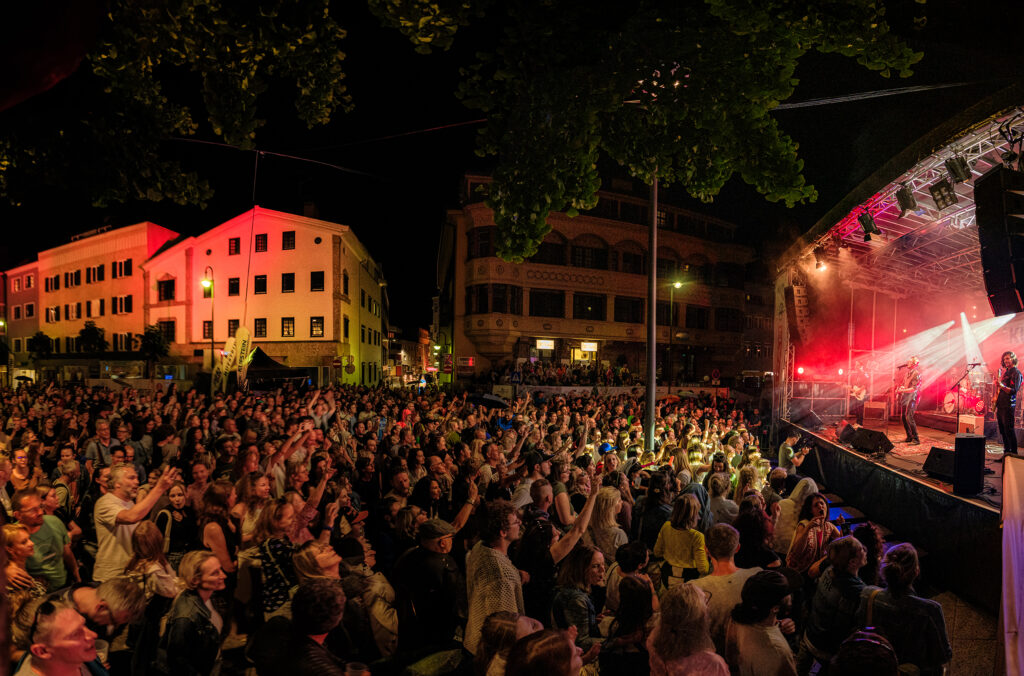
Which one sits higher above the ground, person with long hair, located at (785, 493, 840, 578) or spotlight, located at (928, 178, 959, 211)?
spotlight, located at (928, 178, 959, 211)

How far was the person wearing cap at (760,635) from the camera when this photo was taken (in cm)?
282

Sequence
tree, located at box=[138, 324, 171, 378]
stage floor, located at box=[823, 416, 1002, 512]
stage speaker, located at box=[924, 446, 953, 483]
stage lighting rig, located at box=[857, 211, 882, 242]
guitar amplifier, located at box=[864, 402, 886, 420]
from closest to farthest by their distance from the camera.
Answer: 1. stage floor, located at box=[823, 416, 1002, 512]
2. stage speaker, located at box=[924, 446, 953, 483]
3. stage lighting rig, located at box=[857, 211, 882, 242]
4. guitar amplifier, located at box=[864, 402, 886, 420]
5. tree, located at box=[138, 324, 171, 378]

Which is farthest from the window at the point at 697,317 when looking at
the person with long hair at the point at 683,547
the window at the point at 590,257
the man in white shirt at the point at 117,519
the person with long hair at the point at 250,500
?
the man in white shirt at the point at 117,519

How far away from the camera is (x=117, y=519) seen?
410cm

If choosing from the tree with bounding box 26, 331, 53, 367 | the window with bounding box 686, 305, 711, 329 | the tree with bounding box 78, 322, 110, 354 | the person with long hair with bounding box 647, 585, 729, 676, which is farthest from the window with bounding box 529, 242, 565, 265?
the tree with bounding box 26, 331, 53, 367

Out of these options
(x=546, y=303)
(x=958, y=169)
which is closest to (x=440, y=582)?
(x=958, y=169)

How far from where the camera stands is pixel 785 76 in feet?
12.6

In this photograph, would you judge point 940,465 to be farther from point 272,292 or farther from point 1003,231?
point 272,292

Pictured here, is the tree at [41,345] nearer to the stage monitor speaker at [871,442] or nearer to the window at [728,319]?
the window at [728,319]

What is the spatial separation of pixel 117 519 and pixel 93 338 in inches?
1829

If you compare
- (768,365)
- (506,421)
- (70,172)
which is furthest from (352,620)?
(768,365)

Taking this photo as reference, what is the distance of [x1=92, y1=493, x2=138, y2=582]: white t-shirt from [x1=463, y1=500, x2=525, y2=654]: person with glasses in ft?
8.83

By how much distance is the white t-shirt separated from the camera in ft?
13.5

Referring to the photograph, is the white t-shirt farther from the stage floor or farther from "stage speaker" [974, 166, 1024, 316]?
the stage floor
